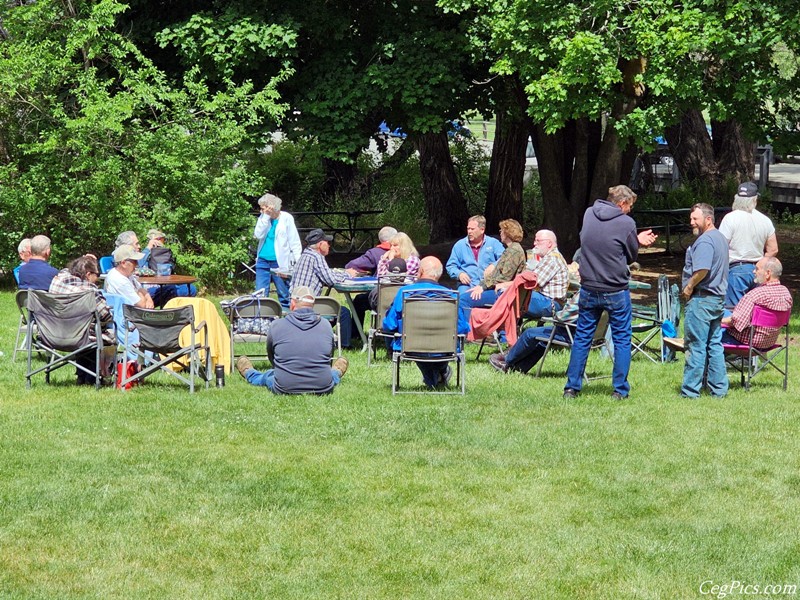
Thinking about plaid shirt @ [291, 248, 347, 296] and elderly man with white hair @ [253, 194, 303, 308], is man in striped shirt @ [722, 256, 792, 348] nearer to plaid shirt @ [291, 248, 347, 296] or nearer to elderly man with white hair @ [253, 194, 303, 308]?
plaid shirt @ [291, 248, 347, 296]

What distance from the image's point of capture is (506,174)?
22.2 m

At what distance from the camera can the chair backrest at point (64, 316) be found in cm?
1008

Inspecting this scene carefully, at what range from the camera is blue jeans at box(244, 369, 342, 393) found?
10305 mm

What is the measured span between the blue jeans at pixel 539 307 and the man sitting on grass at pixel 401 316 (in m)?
1.55

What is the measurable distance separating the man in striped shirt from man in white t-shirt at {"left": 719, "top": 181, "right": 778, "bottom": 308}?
46.6 inches

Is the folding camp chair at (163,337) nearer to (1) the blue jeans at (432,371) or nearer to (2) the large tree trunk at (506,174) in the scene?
(1) the blue jeans at (432,371)

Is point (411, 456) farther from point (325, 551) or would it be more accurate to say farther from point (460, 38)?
point (460, 38)

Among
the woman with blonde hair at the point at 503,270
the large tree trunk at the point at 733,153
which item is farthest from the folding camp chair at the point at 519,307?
the large tree trunk at the point at 733,153

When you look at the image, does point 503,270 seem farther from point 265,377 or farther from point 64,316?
point 64,316

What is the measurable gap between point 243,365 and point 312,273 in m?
1.52

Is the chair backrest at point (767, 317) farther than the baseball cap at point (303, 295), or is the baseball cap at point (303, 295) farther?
the baseball cap at point (303, 295)

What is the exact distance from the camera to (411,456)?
8.22 metres

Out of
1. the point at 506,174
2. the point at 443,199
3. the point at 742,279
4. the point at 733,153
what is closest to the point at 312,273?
the point at 742,279

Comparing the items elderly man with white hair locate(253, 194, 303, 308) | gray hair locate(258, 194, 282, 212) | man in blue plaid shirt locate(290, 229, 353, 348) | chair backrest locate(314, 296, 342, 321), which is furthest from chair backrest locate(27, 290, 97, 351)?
gray hair locate(258, 194, 282, 212)
